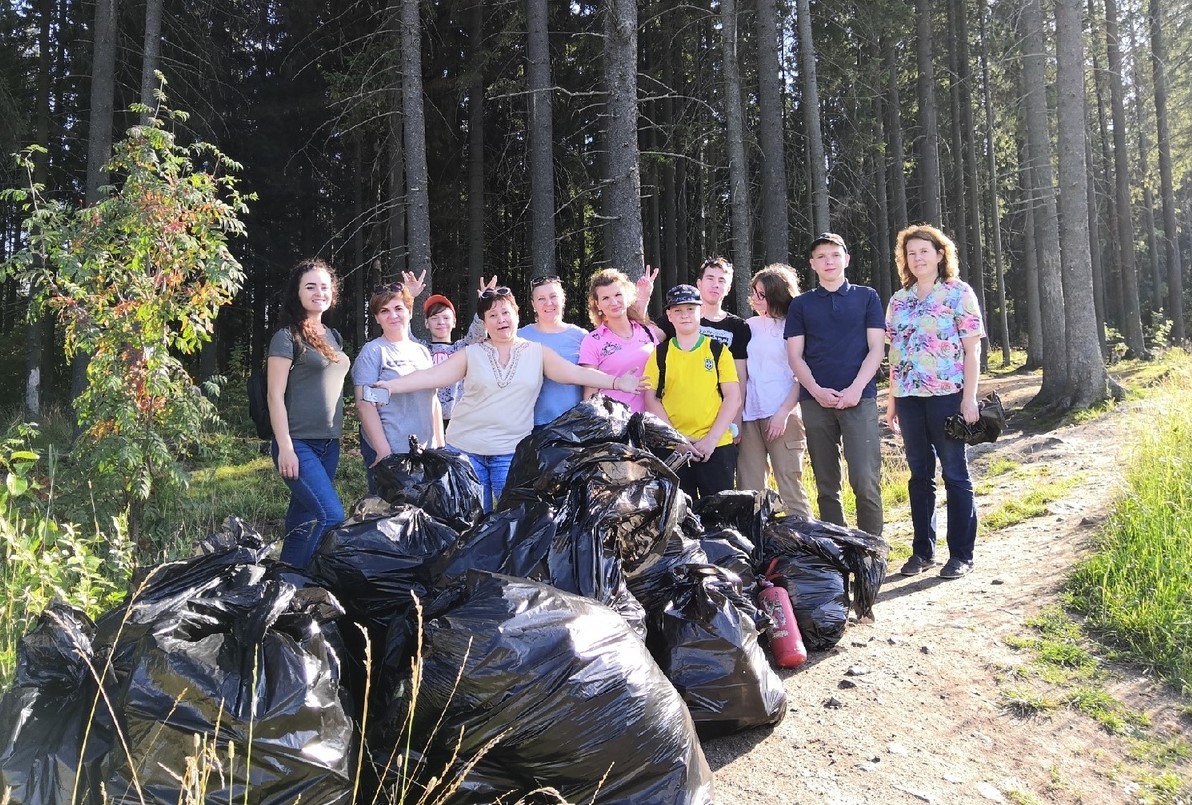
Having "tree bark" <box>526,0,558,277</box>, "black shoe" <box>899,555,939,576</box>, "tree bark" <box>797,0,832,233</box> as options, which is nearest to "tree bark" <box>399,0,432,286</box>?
"tree bark" <box>526,0,558,277</box>

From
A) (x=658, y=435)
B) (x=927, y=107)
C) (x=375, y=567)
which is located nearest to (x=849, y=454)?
(x=658, y=435)

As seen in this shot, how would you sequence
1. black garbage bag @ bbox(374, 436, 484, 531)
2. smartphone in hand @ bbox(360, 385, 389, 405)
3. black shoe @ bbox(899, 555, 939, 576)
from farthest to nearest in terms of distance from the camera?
black shoe @ bbox(899, 555, 939, 576), smartphone in hand @ bbox(360, 385, 389, 405), black garbage bag @ bbox(374, 436, 484, 531)

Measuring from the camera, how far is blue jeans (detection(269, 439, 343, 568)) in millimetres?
3959

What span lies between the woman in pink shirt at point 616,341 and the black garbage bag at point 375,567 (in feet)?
5.17

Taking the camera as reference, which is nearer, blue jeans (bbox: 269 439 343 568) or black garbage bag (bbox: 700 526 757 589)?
black garbage bag (bbox: 700 526 757 589)

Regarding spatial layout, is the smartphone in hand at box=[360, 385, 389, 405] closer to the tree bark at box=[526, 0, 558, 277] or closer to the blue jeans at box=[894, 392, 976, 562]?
the blue jeans at box=[894, 392, 976, 562]

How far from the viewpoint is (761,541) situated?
148 inches

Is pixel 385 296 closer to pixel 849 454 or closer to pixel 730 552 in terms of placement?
pixel 730 552

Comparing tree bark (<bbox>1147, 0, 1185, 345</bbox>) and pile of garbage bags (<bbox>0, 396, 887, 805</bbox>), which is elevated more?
tree bark (<bbox>1147, 0, 1185, 345</bbox>)

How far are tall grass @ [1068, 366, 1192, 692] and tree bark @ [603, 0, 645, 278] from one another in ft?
16.3

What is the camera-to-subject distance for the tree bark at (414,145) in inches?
387

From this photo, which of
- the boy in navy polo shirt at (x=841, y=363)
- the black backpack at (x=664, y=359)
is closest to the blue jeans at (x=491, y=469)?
the black backpack at (x=664, y=359)

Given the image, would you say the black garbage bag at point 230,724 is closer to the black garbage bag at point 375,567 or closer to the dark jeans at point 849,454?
the black garbage bag at point 375,567

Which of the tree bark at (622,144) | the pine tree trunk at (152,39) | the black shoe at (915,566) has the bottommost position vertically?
the black shoe at (915,566)
